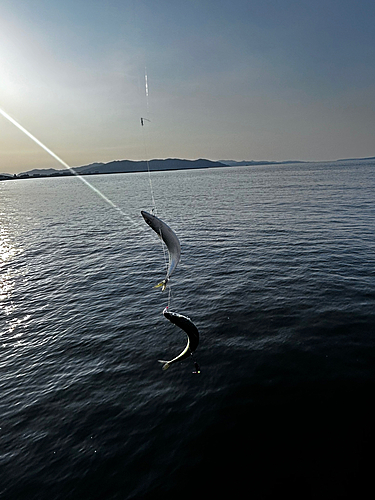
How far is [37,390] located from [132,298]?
1188 cm

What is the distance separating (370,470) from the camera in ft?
37.0

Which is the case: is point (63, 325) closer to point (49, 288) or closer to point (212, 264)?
point (49, 288)

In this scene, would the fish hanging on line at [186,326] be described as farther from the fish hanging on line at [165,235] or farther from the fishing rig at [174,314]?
the fish hanging on line at [165,235]

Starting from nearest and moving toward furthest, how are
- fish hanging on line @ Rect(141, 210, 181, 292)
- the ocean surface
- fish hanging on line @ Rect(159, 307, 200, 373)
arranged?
fish hanging on line @ Rect(159, 307, 200, 373) < the ocean surface < fish hanging on line @ Rect(141, 210, 181, 292)

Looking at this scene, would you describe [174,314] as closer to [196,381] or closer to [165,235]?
[165,235]

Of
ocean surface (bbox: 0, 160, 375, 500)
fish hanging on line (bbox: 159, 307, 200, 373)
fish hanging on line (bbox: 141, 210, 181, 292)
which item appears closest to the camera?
fish hanging on line (bbox: 159, 307, 200, 373)

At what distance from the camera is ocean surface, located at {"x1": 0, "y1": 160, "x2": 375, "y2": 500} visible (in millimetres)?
11805

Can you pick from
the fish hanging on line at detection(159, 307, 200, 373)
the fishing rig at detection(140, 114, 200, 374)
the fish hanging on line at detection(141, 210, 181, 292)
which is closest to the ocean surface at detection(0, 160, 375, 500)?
the fishing rig at detection(140, 114, 200, 374)

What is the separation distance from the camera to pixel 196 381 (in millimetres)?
16578

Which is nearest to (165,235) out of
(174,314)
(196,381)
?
(174,314)

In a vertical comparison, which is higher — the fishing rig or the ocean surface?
the fishing rig

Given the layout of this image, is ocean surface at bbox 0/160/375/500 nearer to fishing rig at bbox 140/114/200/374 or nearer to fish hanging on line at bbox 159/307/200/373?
fishing rig at bbox 140/114/200/374

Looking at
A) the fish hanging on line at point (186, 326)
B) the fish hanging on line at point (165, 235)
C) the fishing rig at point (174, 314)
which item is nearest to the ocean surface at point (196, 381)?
the fishing rig at point (174, 314)

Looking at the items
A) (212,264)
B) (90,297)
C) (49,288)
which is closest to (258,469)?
(90,297)
